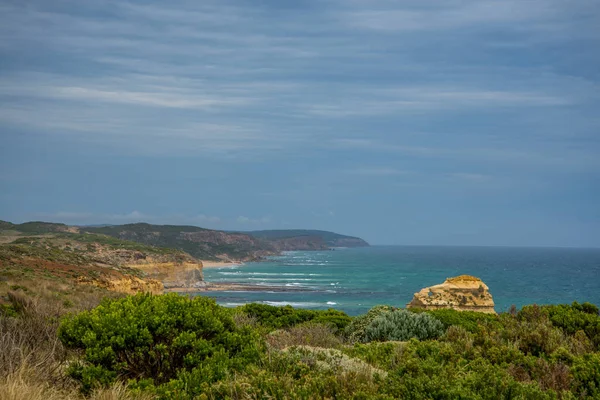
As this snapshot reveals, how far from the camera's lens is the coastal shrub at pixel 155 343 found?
834cm

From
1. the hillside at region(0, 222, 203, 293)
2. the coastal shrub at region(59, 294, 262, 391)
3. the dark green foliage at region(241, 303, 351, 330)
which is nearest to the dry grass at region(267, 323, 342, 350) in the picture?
the coastal shrub at region(59, 294, 262, 391)

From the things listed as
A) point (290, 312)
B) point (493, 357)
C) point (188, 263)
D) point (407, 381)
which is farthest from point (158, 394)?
point (188, 263)

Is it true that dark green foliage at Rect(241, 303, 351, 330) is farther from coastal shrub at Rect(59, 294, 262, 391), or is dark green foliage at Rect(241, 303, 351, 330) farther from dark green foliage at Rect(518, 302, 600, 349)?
Result: coastal shrub at Rect(59, 294, 262, 391)

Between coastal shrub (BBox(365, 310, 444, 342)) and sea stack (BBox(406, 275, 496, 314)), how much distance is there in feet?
41.5

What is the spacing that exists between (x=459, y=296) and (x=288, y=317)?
12.0 meters

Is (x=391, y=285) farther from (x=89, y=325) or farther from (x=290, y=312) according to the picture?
(x=89, y=325)

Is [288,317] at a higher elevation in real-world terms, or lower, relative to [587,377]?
lower

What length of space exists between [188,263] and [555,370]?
91.1 meters

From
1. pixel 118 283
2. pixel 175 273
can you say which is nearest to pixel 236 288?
pixel 175 273

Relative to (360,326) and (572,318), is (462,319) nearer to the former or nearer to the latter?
(360,326)

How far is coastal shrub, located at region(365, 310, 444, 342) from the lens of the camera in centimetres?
1705

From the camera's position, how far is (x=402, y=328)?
17.3 meters

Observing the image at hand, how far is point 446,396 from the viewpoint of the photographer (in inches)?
265

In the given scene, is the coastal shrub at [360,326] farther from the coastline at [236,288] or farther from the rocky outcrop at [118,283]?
the coastline at [236,288]
